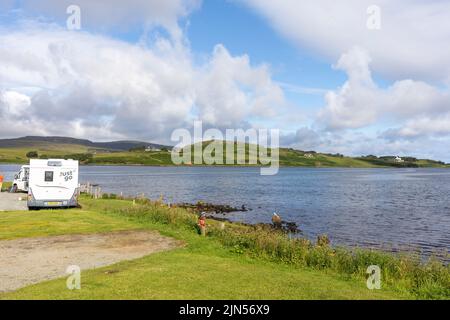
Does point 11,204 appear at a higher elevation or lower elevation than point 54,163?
lower

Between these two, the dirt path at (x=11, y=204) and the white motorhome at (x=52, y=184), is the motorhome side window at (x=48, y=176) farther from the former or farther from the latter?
the dirt path at (x=11, y=204)

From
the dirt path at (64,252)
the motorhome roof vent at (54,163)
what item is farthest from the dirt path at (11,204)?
the dirt path at (64,252)

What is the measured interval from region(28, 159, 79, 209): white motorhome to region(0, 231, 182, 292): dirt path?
13320 millimetres

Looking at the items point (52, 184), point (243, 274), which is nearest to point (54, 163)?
point (52, 184)

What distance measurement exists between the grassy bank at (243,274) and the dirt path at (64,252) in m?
1.11

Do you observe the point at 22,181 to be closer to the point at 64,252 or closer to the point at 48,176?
the point at 48,176

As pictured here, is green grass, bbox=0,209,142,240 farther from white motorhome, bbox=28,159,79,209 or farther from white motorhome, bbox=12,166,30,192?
white motorhome, bbox=12,166,30,192

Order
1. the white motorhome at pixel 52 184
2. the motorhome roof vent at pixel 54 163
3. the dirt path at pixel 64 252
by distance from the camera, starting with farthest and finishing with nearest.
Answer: the motorhome roof vent at pixel 54 163 < the white motorhome at pixel 52 184 < the dirt path at pixel 64 252

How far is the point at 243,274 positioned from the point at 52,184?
25.8 meters

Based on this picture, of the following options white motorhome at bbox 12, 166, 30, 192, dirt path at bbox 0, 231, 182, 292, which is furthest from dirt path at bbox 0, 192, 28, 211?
dirt path at bbox 0, 231, 182, 292

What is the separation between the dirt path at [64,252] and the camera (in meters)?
15.2

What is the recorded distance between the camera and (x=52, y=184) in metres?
35.3
